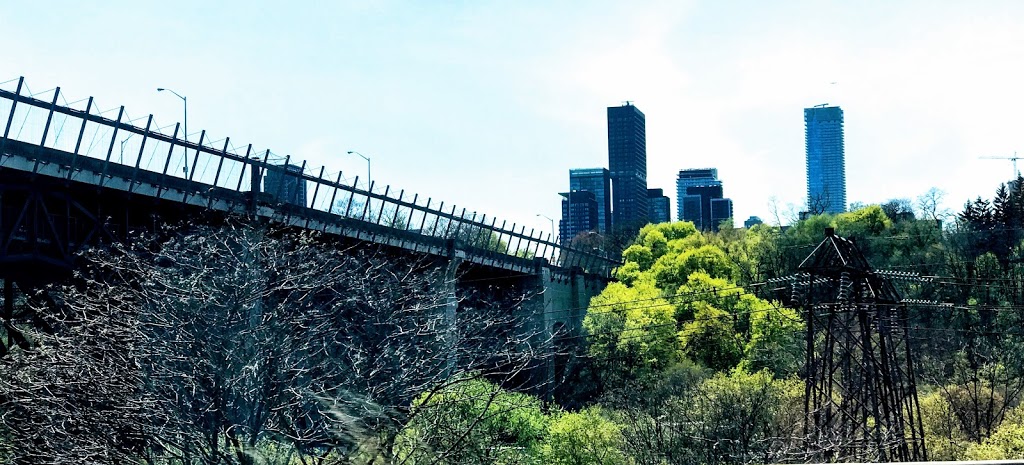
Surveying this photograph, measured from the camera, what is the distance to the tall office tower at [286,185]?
119ft

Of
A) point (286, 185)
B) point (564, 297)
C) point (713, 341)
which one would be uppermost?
point (286, 185)

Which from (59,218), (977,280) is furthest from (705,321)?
(59,218)

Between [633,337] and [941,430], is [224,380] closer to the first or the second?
[941,430]

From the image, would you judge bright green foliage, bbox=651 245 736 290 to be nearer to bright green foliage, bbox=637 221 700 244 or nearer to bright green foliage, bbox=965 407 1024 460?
bright green foliage, bbox=637 221 700 244

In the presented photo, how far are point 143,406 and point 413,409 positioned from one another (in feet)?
13.3

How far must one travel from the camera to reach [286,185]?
37.3 metres

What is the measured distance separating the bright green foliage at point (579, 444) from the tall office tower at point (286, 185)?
1225 centimetres

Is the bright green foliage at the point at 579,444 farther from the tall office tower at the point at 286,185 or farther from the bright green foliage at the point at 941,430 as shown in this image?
the tall office tower at the point at 286,185

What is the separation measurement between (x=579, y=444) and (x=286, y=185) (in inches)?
545

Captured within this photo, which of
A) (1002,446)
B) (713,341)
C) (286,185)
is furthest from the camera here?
(713,341)

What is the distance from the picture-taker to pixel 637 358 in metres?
58.8

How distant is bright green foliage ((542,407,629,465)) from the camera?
38656 millimetres

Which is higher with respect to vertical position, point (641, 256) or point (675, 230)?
point (675, 230)

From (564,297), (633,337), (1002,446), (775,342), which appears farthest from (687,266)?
(1002,446)
